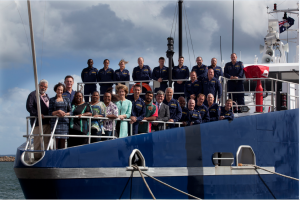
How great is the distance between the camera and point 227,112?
8297 mm

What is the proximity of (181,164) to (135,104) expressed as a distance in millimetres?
1524

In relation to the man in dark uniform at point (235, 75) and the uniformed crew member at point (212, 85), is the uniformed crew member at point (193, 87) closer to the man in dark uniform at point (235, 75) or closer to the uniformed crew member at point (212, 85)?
the uniformed crew member at point (212, 85)

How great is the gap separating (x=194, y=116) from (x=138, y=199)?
222 centimetres

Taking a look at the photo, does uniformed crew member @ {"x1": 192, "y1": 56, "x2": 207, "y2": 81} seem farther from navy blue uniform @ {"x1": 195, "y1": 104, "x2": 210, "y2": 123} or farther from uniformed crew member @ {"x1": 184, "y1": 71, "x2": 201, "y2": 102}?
navy blue uniform @ {"x1": 195, "y1": 104, "x2": 210, "y2": 123}

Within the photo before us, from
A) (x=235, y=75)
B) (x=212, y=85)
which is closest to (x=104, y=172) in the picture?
(x=212, y=85)

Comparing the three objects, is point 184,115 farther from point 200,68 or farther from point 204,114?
point 200,68

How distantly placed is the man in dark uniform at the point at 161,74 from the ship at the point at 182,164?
2.98m

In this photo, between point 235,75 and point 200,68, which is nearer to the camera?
point 200,68

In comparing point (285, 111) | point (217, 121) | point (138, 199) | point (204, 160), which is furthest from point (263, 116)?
point (138, 199)

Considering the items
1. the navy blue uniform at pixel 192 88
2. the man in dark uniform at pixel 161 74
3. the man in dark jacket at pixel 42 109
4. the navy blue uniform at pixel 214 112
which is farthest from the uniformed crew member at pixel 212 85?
the man in dark jacket at pixel 42 109

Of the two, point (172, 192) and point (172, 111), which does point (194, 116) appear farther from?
point (172, 192)

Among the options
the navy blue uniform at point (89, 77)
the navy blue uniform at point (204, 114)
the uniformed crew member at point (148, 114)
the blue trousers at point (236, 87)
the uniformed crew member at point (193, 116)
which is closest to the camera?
the uniformed crew member at point (148, 114)

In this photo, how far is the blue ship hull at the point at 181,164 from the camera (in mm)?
6359

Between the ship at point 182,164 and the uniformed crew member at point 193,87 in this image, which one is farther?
the uniformed crew member at point 193,87
